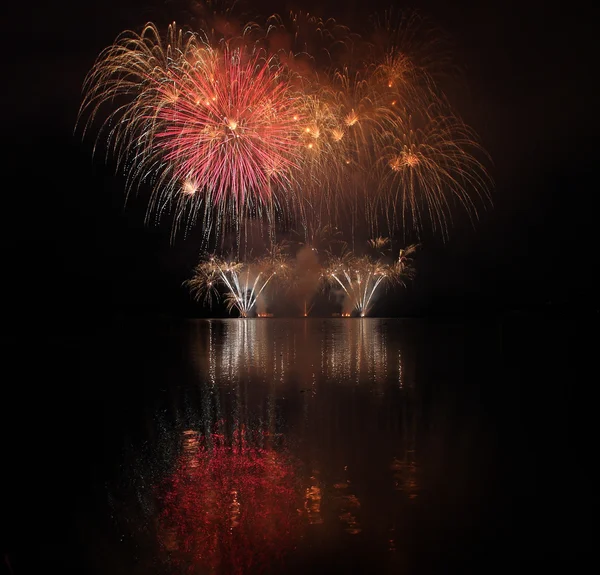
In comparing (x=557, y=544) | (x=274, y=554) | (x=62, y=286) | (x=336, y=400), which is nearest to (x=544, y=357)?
(x=336, y=400)

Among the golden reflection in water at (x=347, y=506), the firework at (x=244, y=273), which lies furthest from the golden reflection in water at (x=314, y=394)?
the firework at (x=244, y=273)

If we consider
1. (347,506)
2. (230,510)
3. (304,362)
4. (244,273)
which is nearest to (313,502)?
(347,506)

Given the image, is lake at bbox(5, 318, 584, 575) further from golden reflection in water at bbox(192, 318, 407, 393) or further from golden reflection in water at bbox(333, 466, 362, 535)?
golden reflection in water at bbox(192, 318, 407, 393)

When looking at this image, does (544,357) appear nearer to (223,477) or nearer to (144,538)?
(223,477)

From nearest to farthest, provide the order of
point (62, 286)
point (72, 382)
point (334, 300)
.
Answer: point (72, 382)
point (62, 286)
point (334, 300)

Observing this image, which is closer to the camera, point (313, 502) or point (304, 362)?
point (313, 502)

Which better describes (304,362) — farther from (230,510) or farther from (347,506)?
(230,510)
